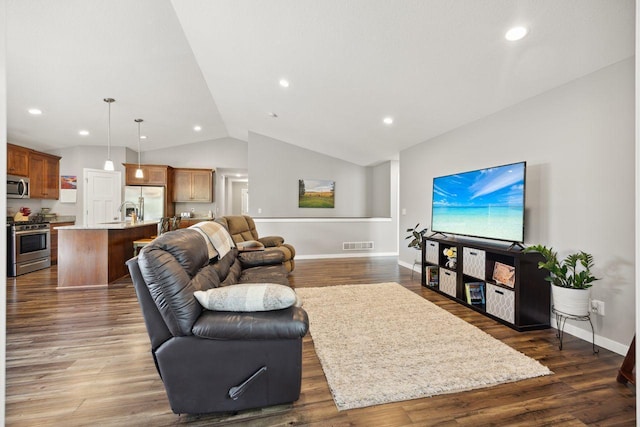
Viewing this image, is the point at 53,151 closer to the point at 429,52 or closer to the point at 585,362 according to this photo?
the point at 429,52

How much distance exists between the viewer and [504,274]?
281 centimetres

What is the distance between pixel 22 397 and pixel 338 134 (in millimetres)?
5085

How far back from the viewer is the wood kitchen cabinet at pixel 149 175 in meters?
6.77

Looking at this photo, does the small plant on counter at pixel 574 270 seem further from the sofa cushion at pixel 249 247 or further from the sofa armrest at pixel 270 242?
the sofa armrest at pixel 270 242

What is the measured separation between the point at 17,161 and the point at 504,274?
25.8ft

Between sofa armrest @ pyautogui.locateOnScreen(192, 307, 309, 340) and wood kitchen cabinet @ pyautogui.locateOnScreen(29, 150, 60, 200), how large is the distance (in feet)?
21.7

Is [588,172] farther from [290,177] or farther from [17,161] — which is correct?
[17,161]

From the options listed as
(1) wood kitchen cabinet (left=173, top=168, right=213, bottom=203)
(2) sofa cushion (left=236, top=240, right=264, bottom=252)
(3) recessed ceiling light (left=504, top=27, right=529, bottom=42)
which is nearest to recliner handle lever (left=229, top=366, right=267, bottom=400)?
(2) sofa cushion (left=236, top=240, right=264, bottom=252)

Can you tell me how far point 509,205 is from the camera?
2.86 metres

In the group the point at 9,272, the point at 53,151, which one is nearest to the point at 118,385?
the point at 9,272

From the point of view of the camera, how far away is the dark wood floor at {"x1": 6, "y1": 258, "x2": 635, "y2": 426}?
1.50 metres

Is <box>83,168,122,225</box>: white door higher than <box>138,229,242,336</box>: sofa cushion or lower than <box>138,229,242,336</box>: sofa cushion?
higher

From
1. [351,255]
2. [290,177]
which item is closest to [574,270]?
[351,255]

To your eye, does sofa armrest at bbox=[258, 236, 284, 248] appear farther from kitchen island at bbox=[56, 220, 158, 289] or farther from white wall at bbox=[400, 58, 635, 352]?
white wall at bbox=[400, 58, 635, 352]
